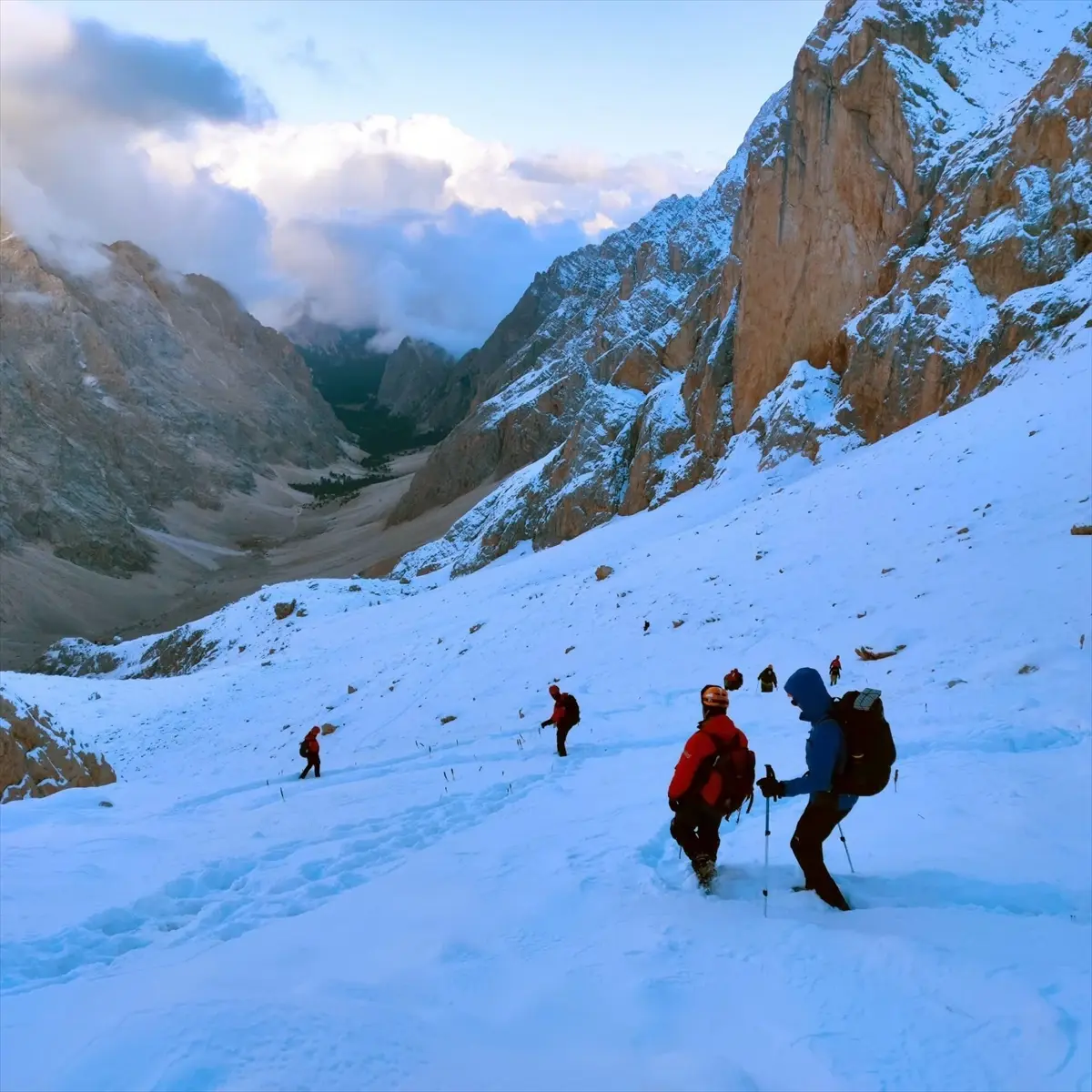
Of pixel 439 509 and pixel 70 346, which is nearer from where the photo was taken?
pixel 439 509

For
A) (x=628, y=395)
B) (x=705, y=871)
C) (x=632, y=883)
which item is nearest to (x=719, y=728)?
(x=705, y=871)

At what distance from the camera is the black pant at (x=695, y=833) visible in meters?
5.39

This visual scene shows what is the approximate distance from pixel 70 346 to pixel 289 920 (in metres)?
146

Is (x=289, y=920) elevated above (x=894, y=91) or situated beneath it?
situated beneath

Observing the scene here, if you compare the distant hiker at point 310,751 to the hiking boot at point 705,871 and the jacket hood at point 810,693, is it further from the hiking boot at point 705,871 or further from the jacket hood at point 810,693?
the jacket hood at point 810,693

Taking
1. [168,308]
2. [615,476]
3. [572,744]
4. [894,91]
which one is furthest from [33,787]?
[168,308]

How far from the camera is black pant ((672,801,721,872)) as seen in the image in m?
5.39

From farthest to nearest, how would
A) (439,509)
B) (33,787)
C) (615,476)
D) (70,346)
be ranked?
(70,346)
(439,509)
(615,476)
(33,787)

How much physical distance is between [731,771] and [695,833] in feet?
2.40

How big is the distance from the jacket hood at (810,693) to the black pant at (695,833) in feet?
3.71

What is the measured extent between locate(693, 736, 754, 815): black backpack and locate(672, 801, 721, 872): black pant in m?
0.23

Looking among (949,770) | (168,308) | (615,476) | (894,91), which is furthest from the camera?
(168,308)

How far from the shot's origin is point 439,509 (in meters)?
118

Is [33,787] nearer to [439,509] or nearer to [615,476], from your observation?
[615,476]
